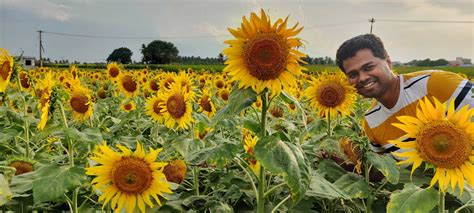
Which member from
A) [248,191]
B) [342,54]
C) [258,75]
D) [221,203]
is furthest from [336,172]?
[342,54]

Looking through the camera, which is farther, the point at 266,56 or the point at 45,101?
the point at 45,101

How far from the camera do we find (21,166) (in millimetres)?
2936

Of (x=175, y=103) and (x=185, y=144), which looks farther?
(x=175, y=103)

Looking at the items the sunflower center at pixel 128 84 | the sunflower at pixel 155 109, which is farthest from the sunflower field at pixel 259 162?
the sunflower center at pixel 128 84

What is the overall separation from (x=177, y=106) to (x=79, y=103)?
0.78m

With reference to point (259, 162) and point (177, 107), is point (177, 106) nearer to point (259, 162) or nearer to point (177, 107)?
point (177, 107)

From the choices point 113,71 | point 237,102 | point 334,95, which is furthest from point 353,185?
point 113,71

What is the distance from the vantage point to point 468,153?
1934 mm

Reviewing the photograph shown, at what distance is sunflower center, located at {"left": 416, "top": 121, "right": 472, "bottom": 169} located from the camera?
1.92 m

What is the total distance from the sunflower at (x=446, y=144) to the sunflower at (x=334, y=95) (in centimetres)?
150

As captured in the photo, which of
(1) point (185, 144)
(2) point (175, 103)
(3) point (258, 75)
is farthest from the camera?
(2) point (175, 103)

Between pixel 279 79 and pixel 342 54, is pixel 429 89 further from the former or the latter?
pixel 279 79

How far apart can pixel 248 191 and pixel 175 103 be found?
48.9 inches

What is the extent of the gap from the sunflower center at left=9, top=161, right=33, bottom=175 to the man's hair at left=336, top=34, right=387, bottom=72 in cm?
230
